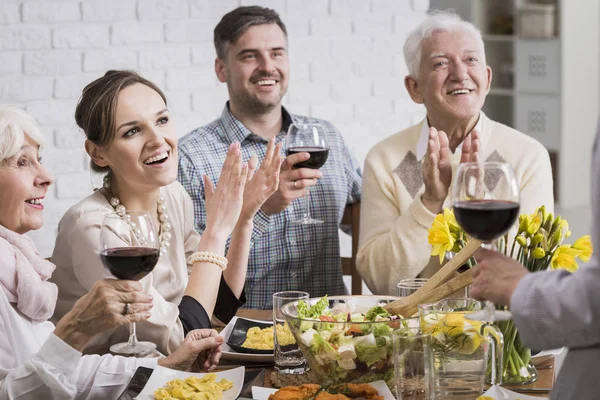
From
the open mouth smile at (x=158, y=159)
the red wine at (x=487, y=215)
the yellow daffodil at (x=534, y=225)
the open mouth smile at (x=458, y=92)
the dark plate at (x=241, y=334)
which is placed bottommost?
the dark plate at (x=241, y=334)

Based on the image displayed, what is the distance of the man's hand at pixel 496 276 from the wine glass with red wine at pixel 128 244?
643 millimetres

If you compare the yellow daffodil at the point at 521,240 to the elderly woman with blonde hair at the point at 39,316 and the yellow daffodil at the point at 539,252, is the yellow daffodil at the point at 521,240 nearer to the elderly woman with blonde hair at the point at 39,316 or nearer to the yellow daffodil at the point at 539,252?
the yellow daffodil at the point at 539,252

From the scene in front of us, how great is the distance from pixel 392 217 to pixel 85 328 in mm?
1346

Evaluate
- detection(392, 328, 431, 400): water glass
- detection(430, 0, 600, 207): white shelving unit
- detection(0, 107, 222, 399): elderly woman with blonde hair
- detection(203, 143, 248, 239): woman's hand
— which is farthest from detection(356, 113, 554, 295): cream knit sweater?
detection(430, 0, 600, 207): white shelving unit

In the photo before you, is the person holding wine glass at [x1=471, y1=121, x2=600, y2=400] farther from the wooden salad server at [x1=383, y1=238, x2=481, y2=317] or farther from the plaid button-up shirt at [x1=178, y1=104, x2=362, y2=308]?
the plaid button-up shirt at [x1=178, y1=104, x2=362, y2=308]

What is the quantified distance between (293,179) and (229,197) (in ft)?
1.10

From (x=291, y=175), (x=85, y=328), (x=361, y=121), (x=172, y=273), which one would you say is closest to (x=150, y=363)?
(x=85, y=328)

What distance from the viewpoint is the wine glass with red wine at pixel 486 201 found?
53.8 inches

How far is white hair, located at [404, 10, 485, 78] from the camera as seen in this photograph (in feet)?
9.30

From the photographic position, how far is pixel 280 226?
3049 millimetres

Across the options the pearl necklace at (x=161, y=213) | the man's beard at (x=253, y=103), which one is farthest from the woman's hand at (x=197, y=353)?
the man's beard at (x=253, y=103)

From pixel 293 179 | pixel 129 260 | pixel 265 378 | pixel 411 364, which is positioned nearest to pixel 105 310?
pixel 129 260

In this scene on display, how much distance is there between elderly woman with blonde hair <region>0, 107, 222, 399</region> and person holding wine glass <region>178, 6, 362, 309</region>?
1.08 m

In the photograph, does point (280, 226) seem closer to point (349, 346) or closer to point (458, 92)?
point (458, 92)
